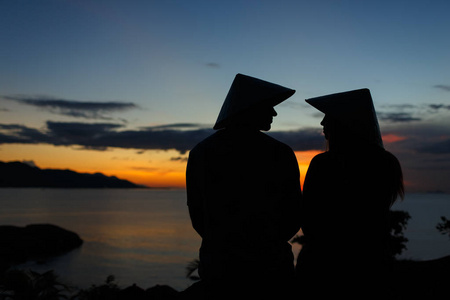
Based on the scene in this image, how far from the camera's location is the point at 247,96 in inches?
102

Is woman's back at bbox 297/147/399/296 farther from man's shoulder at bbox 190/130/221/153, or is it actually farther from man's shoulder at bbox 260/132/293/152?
man's shoulder at bbox 190/130/221/153

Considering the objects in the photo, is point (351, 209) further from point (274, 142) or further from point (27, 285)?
point (27, 285)

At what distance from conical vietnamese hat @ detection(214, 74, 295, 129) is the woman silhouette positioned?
0.55m

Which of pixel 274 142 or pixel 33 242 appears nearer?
pixel 274 142

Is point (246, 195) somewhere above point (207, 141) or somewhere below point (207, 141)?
below

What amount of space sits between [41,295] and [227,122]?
6605 mm

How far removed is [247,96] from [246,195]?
2.19 feet

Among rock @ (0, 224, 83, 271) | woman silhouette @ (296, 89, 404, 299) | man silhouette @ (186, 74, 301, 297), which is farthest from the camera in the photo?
rock @ (0, 224, 83, 271)

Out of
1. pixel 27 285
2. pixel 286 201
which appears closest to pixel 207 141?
pixel 286 201

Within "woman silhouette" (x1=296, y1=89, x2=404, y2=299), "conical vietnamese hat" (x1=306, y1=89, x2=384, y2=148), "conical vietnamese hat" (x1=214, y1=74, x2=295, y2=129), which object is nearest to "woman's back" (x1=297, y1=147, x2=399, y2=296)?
"woman silhouette" (x1=296, y1=89, x2=404, y2=299)

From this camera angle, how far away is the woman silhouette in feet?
9.40

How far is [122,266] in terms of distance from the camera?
46.8 metres

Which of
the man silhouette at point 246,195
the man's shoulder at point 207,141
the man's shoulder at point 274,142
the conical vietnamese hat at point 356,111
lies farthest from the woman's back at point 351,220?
the man's shoulder at point 207,141

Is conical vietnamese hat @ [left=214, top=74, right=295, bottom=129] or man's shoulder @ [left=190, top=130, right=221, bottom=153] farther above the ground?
conical vietnamese hat @ [left=214, top=74, right=295, bottom=129]
